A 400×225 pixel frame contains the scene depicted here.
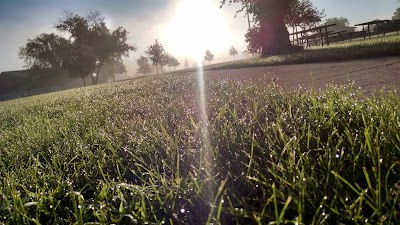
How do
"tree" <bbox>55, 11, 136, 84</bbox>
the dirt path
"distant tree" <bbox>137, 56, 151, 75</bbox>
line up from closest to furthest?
the dirt path → "tree" <bbox>55, 11, 136, 84</bbox> → "distant tree" <bbox>137, 56, 151, 75</bbox>

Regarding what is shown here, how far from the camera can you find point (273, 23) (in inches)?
672

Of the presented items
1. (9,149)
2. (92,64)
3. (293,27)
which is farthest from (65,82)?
(9,149)

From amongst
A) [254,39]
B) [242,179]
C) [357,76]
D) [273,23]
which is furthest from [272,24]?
[242,179]

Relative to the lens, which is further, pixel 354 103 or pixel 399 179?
pixel 354 103

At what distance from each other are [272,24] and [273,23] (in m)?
0.09

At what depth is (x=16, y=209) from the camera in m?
1.09

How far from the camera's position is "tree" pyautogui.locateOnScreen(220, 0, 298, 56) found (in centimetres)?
1658

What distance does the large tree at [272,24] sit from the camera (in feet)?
54.4

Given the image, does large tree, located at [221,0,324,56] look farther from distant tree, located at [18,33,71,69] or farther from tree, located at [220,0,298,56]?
distant tree, located at [18,33,71,69]

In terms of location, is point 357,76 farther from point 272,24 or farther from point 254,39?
point 254,39

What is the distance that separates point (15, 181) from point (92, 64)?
49.8 metres

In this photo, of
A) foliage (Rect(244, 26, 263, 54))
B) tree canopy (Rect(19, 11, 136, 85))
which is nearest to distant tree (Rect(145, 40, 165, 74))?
tree canopy (Rect(19, 11, 136, 85))

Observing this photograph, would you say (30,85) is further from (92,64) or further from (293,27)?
(293,27)

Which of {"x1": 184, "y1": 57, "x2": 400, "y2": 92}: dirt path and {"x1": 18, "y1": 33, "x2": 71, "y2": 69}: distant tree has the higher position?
{"x1": 18, "y1": 33, "x2": 71, "y2": 69}: distant tree
